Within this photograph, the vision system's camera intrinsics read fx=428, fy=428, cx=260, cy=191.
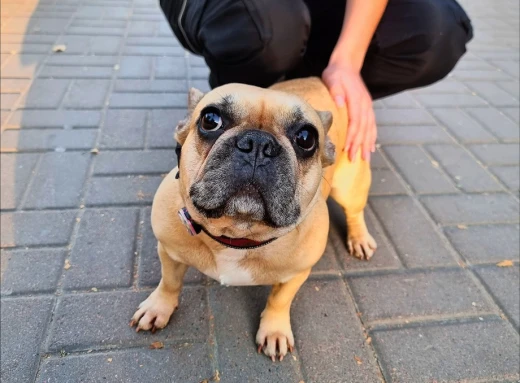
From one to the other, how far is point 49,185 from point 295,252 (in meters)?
1.73

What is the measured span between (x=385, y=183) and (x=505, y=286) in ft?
3.26

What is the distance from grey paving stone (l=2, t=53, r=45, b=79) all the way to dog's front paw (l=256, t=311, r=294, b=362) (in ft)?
10.3

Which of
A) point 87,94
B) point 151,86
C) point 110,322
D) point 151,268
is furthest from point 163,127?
point 110,322

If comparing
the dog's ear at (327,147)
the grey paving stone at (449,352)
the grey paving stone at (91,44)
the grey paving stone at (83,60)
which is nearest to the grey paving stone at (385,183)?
the grey paving stone at (449,352)

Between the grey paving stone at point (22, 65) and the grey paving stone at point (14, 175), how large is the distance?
125cm

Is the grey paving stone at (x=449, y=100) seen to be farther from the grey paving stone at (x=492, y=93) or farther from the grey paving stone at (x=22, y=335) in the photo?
the grey paving stone at (x=22, y=335)

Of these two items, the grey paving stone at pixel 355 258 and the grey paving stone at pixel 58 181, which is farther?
the grey paving stone at pixel 58 181

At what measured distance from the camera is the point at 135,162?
2.93 metres

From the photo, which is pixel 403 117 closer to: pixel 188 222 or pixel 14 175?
pixel 188 222

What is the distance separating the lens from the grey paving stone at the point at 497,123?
12.2 feet

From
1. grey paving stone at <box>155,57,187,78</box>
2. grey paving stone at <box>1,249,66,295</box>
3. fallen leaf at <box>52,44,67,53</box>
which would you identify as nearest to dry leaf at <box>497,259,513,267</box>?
grey paving stone at <box>1,249,66,295</box>

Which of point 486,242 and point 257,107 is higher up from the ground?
point 257,107

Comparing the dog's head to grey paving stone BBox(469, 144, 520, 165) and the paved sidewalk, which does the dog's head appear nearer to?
the paved sidewalk

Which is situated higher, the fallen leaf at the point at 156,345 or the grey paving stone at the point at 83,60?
the fallen leaf at the point at 156,345
